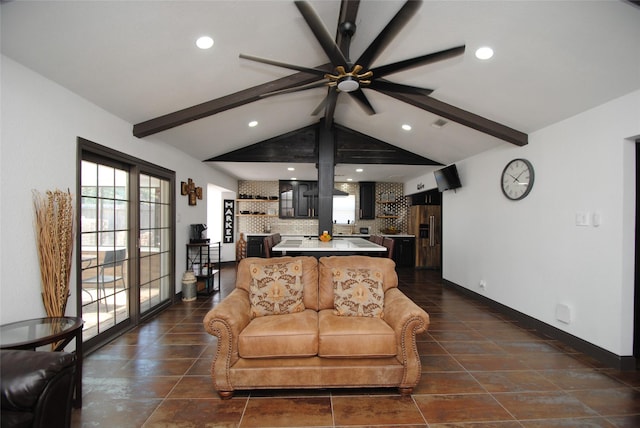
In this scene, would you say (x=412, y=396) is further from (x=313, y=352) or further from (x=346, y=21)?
(x=346, y=21)

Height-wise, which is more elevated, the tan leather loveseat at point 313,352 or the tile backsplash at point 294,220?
the tile backsplash at point 294,220

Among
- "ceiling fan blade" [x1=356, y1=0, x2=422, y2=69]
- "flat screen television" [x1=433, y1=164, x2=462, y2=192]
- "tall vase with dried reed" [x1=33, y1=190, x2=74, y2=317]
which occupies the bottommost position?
"tall vase with dried reed" [x1=33, y1=190, x2=74, y2=317]

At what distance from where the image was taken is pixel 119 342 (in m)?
3.13

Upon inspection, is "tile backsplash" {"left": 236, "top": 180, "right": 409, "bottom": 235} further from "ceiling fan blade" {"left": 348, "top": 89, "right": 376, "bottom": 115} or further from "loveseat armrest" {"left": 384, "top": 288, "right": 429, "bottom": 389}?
"loveseat armrest" {"left": 384, "top": 288, "right": 429, "bottom": 389}

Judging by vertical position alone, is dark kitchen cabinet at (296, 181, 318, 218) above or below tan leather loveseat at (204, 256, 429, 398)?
above

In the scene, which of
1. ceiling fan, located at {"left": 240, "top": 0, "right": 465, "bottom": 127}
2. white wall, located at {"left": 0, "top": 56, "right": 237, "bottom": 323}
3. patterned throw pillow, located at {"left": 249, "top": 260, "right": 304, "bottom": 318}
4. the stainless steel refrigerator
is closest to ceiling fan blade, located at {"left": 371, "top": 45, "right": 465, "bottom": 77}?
ceiling fan, located at {"left": 240, "top": 0, "right": 465, "bottom": 127}

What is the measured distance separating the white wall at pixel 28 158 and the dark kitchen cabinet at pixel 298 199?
229 inches

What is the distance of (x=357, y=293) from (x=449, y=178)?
144 inches

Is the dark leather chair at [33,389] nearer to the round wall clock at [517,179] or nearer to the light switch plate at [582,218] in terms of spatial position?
the light switch plate at [582,218]

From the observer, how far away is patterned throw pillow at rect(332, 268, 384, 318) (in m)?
2.59

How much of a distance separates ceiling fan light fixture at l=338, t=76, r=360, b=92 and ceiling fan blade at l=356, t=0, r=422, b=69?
15 centimetres

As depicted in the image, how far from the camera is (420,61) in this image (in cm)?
222

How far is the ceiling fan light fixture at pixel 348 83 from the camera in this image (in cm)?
248

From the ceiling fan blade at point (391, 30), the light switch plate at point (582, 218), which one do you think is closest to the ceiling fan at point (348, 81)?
the ceiling fan blade at point (391, 30)
